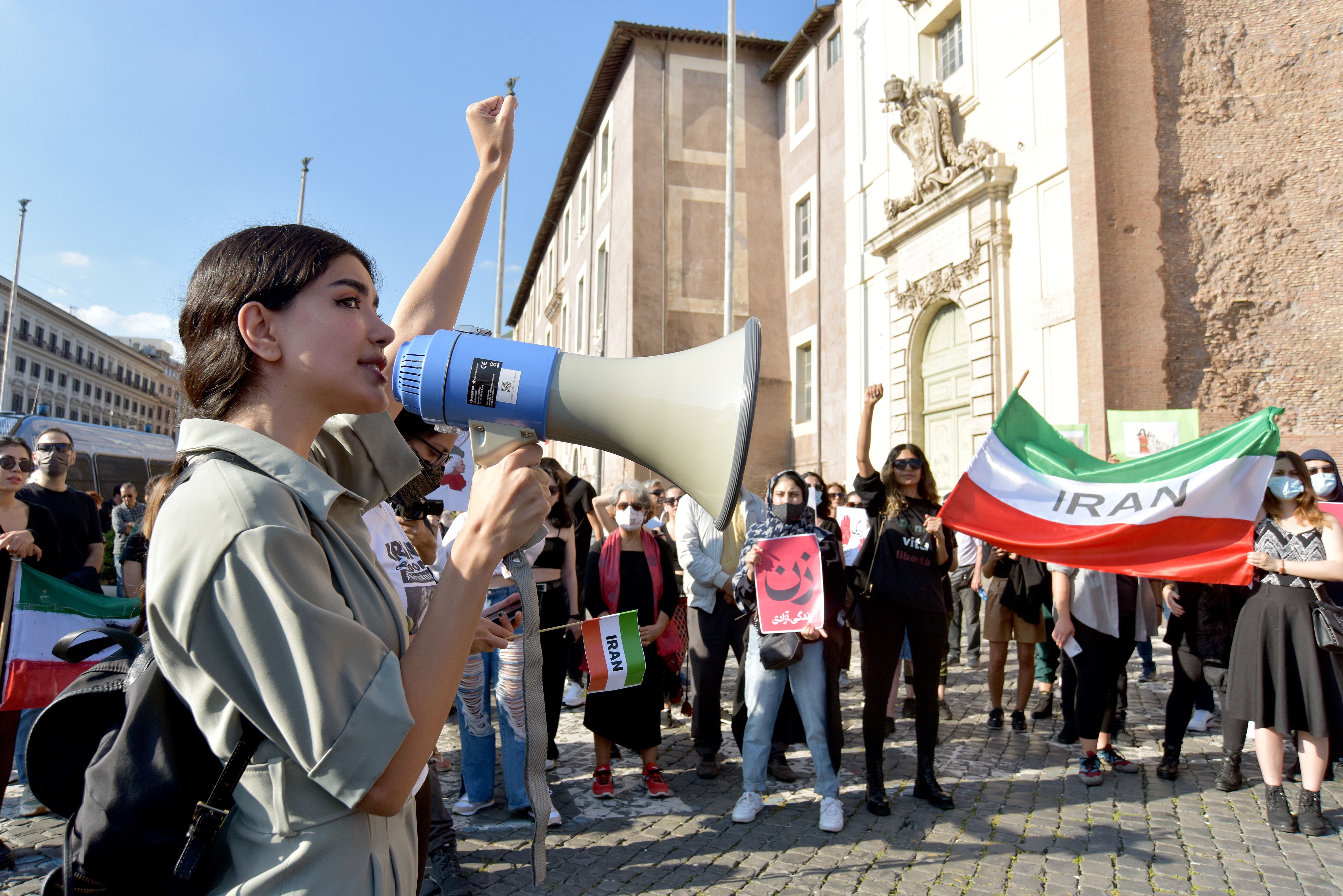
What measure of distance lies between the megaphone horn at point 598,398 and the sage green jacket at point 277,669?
1.14ft

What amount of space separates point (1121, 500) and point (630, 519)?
3176mm

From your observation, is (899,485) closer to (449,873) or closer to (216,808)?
(449,873)

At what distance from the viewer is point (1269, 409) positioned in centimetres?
502

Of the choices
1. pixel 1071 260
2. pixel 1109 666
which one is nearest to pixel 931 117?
pixel 1071 260

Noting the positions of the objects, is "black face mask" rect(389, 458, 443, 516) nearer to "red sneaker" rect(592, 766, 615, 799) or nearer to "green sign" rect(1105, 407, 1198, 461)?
"red sneaker" rect(592, 766, 615, 799)

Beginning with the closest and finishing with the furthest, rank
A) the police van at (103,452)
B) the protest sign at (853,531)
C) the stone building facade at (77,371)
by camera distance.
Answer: the protest sign at (853,531) < the police van at (103,452) < the stone building facade at (77,371)

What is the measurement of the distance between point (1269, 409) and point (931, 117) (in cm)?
1116

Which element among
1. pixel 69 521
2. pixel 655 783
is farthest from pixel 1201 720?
pixel 69 521

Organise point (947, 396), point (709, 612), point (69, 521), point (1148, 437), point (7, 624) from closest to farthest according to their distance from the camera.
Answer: point (7, 624) → point (69, 521) → point (709, 612) → point (1148, 437) → point (947, 396)

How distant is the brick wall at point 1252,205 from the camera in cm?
1125

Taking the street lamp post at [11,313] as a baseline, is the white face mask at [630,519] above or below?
below

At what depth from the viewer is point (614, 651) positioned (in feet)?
14.9

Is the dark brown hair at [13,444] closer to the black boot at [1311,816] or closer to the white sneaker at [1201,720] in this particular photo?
the black boot at [1311,816]

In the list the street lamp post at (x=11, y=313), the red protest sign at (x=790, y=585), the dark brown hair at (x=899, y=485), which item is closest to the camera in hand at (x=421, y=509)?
the red protest sign at (x=790, y=585)
